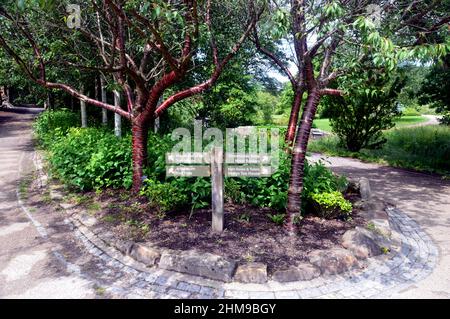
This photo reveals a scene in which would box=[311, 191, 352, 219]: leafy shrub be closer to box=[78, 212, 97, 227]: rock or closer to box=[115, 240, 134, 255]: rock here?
box=[115, 240, 134, 255]: rock

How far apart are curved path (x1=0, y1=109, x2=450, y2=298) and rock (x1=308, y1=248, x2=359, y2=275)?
0.11 metres

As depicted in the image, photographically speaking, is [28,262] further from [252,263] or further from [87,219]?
[252,263]

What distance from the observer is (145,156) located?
243 inches

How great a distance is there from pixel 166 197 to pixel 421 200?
5.82 metres

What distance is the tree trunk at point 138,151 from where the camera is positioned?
6.06 metres

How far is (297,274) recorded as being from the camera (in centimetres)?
383

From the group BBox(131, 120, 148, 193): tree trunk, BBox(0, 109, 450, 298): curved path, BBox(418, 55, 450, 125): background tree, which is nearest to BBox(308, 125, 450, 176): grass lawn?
BBox(418, 55, 450, 125): background tree

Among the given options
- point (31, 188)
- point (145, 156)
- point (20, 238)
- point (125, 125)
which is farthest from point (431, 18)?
point (125, 125)

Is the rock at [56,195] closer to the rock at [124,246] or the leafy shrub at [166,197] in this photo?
the leafy shrub at [166,197]

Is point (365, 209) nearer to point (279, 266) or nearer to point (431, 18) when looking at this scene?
point (279, 266)

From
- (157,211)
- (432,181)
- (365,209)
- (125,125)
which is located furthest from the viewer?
(125,125)

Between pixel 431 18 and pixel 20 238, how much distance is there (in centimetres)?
816

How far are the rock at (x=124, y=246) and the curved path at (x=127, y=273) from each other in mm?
163

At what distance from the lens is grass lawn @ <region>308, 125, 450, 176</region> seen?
11.2 metres
